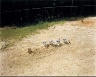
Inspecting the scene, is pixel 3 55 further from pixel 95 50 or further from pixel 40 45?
pixel 95 50

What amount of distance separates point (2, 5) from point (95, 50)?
663 cm

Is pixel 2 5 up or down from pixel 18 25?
up

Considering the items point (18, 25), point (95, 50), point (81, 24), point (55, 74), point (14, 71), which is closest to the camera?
point (55, 74)

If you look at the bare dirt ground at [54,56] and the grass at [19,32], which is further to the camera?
the grass at [19,32]

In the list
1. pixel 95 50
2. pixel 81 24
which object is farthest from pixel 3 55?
pixel 81 24

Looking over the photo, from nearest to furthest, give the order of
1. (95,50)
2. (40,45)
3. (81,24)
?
(95,50) < (40,45) < (81,24)

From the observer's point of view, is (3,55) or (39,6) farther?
(39,6)

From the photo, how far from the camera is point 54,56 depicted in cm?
956

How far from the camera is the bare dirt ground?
8633mm

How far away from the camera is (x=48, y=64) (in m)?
9.04

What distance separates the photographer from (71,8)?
1509cm

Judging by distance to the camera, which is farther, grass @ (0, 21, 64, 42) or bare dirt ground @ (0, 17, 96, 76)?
grass @ (0, 21, 64, 42)

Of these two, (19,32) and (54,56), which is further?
(19,32)

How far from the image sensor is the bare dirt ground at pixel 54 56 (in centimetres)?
863
